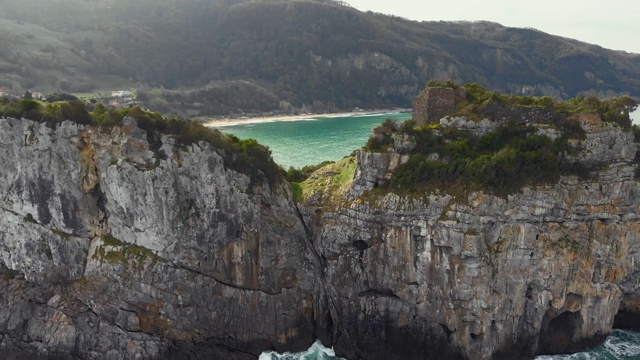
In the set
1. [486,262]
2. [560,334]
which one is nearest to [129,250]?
[486,262]

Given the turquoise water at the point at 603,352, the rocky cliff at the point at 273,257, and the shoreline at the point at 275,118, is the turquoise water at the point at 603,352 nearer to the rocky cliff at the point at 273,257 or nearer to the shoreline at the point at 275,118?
the rocky cliff at the point at 273,257

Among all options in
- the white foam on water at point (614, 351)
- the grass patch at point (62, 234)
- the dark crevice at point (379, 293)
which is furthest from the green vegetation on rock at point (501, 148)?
the grass patch at point (62, 234)


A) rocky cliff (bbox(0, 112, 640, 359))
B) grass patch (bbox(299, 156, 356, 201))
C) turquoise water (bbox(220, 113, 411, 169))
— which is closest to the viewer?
rocky cliff (bbox(0, 112, 640, 359))

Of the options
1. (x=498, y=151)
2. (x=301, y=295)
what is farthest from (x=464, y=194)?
(x=301, y=295)

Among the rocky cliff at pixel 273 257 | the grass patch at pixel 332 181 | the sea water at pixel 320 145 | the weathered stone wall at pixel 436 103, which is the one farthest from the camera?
the weathered stone wall at pixel 436 103

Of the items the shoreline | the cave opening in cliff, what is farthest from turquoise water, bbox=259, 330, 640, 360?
the shoreline

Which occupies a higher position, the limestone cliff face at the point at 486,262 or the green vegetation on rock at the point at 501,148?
the green vegetation on rock at the point at 501,148

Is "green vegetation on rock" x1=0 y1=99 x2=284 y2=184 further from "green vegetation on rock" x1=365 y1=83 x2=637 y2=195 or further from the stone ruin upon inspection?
the stone ruin
